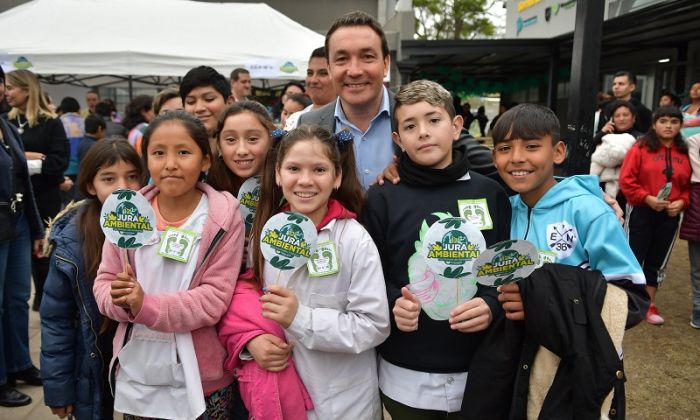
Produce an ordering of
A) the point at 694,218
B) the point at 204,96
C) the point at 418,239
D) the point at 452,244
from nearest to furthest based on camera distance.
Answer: the point at 452,244, the point at 418,239, the point at 204,96, the point at 694,218

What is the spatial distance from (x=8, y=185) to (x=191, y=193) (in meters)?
2.03

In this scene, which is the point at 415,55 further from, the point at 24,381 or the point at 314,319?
the point at 314,319

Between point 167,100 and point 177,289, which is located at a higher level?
point 167,100

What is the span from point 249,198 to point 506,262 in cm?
120

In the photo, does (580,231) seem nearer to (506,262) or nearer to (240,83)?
(506,262)

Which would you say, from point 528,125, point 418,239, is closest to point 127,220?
point 418,239

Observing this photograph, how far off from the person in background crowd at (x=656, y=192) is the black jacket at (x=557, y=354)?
3.71m

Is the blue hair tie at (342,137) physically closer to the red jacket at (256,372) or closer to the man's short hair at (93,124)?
the red jacket at (256,372)

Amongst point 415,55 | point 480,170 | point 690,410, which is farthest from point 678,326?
point 415,55

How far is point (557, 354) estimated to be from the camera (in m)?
1.69

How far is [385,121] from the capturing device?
A: 8.04ft

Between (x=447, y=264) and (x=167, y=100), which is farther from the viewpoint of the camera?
(x=167, y=100)

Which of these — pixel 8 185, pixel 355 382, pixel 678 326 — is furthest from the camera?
pixel 678 326

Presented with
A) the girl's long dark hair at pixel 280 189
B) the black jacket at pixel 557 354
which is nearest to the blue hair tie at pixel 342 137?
the girl's long dark hair at pixel 280 189
